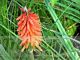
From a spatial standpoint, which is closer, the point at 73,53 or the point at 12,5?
the point at 73,53

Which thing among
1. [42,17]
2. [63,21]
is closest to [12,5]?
[42,17]

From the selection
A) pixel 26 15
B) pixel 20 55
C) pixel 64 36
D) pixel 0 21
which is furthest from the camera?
pixel 0 21

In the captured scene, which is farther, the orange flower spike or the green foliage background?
the green foliage background

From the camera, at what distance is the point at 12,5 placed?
2021mm

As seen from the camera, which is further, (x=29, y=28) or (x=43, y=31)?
(x=43, y=31)

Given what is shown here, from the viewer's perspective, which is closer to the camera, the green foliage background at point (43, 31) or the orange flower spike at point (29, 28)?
the orange flower spike at point (29, 28)

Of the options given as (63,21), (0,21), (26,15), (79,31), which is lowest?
(79,31)

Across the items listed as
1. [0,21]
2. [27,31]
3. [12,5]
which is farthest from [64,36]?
[12,5]

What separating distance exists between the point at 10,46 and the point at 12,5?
491 millimetres

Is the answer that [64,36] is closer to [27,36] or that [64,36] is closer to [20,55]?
[27,36]

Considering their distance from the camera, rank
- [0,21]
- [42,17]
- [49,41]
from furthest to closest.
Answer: [42,17] → [0,21] → [49,41]

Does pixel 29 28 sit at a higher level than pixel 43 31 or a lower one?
higher

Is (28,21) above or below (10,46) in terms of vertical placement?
above

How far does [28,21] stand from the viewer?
1.17 metres
